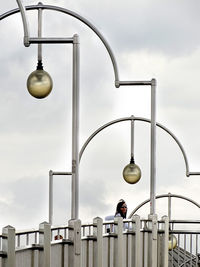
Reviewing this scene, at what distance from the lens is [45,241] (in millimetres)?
15977

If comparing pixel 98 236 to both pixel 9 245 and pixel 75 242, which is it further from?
pixel 9 245

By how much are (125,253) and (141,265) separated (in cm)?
143

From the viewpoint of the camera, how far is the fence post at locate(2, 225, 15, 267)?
1416 centimetres

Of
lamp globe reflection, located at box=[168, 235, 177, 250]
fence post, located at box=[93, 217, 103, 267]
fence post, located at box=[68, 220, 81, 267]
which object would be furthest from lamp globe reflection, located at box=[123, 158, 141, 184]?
fence post, located at box=[68, 220, 81, 267]

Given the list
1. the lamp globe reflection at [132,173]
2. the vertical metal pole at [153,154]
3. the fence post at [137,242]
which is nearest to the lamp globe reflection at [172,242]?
the lamp globe reflection at [132,173]

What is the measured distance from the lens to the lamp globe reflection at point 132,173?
32656 mm

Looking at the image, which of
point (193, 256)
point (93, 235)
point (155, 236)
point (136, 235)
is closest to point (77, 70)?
Result: point (93, 235)

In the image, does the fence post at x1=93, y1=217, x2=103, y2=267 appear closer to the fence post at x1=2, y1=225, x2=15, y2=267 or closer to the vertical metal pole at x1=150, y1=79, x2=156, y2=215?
the vertical metal pole at x1=150, y1=79, x2=156, y2=215

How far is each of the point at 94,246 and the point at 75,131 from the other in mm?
2665

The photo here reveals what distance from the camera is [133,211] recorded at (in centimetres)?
3800

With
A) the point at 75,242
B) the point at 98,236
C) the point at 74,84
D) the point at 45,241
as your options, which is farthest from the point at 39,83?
the point at 45,241

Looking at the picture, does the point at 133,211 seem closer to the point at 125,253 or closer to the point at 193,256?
the point at 193,256

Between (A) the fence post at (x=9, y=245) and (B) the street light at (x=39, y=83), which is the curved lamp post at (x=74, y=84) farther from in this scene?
(A) the fence post at (x=9, y=245)

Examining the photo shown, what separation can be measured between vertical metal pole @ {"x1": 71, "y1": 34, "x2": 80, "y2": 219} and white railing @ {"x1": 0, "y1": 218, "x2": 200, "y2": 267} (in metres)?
0.36
